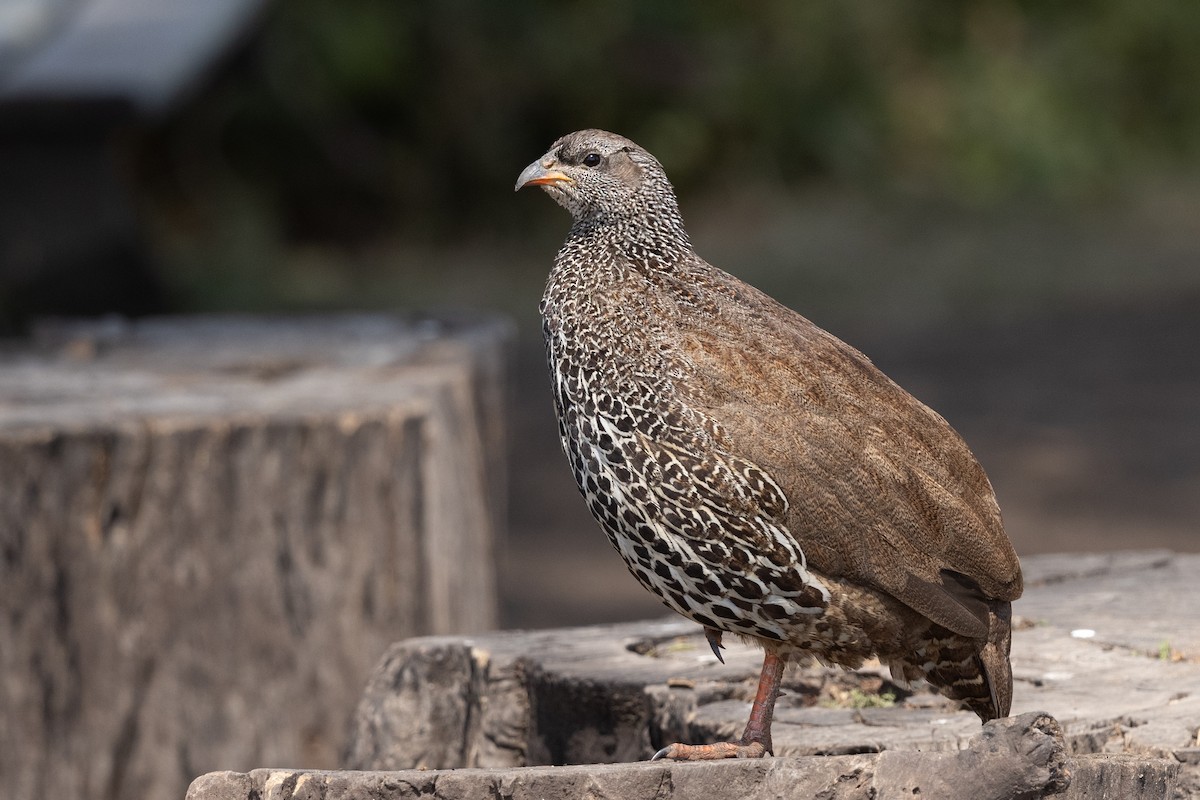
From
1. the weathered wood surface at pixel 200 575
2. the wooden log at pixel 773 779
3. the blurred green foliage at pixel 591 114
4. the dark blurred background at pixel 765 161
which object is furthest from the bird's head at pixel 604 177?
the blurred green foliage at pixel 591 114

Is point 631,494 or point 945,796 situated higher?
point 631,494

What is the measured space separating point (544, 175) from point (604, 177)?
12cm

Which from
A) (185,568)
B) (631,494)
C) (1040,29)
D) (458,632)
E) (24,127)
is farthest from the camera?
(1040,29)

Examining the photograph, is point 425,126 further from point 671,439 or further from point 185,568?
point 671,439

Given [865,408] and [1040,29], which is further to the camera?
[1040,29]

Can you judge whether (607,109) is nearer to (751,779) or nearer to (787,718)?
(787,718)

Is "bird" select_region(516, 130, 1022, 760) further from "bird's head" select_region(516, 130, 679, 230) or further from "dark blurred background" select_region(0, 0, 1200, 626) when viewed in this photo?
"dark blurred background" select_region(0, 0, 1200, 626)

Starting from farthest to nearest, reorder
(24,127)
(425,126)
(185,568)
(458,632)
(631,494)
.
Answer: (425,126)
(24,127)
(458,632)
(185,568)
(631,494)

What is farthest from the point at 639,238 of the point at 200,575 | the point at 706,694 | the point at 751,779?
the point at 200,575

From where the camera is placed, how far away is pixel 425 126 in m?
13.8

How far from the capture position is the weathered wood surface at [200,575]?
457cm

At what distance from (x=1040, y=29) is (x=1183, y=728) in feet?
42.0

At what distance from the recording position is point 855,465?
3010 millimetres

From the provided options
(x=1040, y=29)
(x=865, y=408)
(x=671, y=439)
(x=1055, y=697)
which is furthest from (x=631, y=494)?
(x=1040, y=29)
